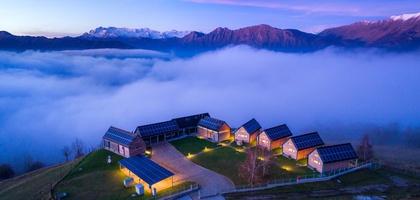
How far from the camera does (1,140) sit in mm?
173750

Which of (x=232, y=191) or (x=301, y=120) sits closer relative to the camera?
(x=232, y=191)

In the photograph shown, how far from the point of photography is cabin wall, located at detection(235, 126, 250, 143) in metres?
70.8

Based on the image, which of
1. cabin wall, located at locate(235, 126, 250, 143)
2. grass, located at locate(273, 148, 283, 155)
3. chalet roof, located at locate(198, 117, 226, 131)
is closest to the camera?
grass, located at locate(273, 148, 283, 155)

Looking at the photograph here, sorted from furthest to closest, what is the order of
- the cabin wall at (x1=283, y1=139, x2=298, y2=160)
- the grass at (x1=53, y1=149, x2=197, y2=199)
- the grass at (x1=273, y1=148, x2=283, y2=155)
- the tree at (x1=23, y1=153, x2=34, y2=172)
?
the tree at (x1=23, y1=153, x2=34, y2=172)
the grass at (x1=273, y1=148, x2=283, y2=155)
the cabin wall at (x1=283, y1=139, x2=298, y2=160)
the grass at (x1=53, y1=149, x2=197, y2=199)

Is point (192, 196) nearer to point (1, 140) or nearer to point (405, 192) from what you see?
point (405, 192)

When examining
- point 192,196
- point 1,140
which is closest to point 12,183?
point 192,196

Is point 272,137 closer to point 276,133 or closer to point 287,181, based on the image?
point 276,133

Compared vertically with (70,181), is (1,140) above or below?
below

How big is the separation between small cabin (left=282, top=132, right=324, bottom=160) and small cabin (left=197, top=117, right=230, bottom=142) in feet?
58.1

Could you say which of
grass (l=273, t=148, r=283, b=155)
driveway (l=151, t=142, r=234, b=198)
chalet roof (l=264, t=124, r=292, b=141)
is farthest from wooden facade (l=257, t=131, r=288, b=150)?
driveway (l=151, t=142, r=234, b=198)

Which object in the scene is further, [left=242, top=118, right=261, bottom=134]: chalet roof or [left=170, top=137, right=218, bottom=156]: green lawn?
[left=242, top=118, right=261, bottom=134]: chalet roof

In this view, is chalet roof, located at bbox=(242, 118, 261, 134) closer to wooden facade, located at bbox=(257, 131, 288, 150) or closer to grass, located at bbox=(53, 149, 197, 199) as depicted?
wooden facade, located at bbox=(257, 131, 288, 150)

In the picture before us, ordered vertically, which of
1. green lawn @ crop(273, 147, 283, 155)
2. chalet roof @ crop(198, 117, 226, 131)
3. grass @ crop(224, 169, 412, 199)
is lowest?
grass @ crop(224, 169, 412, 199)

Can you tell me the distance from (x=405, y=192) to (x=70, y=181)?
62889 millimetres
